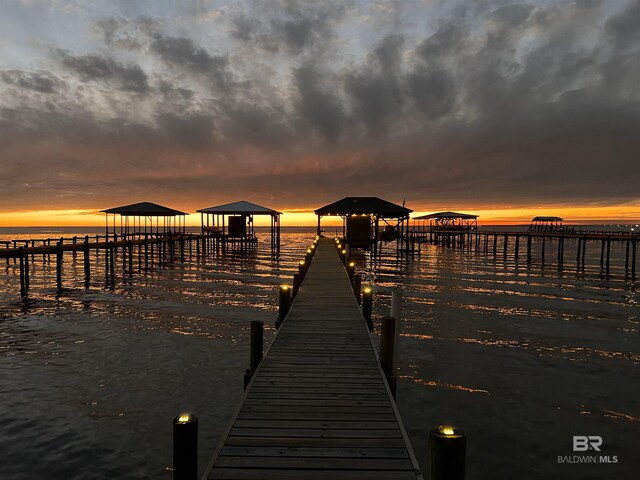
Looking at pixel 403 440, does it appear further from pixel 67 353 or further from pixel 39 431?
pixel 67 353

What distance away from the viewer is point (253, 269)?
30078 millimetres

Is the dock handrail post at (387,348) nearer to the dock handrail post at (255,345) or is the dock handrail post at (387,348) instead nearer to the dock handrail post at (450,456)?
the dock handrail post at (255,345)

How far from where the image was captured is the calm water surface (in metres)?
6.34

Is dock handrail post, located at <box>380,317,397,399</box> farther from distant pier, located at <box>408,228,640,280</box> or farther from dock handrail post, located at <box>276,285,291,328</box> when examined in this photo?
distant pier, located at <box>408,228,640,280</box>

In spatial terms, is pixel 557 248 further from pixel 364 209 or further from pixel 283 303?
pixel 283 303

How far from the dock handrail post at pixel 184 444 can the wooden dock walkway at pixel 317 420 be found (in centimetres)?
24

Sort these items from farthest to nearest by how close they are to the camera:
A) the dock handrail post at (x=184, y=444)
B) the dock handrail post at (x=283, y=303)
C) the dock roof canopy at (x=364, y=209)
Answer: the dock roof canopy at (x=364, y=209), the dock handrail post at (x=283, y=303), the dock handrail post at (x=184, y=444)

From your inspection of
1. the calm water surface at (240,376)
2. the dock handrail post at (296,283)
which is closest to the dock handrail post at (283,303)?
the calm water surface at (240,376)

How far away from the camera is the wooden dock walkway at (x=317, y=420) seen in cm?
402

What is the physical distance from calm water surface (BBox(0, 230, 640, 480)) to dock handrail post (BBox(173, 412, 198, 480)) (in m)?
2.59

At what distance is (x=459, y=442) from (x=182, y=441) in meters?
2.46

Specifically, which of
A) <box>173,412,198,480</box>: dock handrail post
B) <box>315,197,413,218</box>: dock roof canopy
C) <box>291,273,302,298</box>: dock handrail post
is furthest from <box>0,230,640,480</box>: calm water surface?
<box>315,197,413,218</box>: dock roof canopy

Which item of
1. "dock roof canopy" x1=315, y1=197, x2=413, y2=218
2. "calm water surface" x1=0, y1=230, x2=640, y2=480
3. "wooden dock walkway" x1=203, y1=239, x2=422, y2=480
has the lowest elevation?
"calm water surface" x1=0, y1=230, x2=640, y2=480

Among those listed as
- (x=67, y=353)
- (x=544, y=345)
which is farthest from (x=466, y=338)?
(x=67, y=353)
